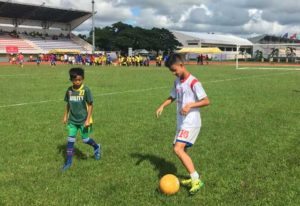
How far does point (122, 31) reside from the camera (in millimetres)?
110750

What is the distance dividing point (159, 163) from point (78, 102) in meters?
1.59

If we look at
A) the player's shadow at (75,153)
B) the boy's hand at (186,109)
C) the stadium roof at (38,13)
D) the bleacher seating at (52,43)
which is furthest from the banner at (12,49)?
the boy's hand at (186,109)

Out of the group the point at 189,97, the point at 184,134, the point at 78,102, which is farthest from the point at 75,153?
the point at 189,97

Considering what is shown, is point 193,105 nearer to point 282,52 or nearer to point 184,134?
point 184,134

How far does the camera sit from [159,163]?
Answer: 22.3 ft

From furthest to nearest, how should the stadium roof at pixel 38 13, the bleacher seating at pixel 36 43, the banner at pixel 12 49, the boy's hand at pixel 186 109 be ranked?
1. the stadium roof at pixel 38 13
2. the bleacher seating at pixel 36 43
3. the banner at pixel 12 49
4. the boy's hand at pixel 186 109

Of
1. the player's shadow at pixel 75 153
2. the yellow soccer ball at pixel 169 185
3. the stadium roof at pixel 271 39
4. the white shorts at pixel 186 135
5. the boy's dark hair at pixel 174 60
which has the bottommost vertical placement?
the player's shadow at pixel 75 153

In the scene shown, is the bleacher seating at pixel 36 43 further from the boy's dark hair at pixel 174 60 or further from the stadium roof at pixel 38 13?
the boy's dark hair at pixel 174 60

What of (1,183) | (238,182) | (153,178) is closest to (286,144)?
(238,182)

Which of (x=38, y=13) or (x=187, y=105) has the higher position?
(x=38, y=13)

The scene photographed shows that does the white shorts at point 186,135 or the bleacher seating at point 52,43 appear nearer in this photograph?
the white shorts at point 186,135

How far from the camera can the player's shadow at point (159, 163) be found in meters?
6.35

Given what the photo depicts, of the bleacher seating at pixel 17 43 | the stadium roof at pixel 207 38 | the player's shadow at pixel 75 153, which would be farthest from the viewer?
the stadium roof at pixel 207 38

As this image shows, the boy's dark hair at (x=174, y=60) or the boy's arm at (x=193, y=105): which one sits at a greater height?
the boy's dark hair at (x=174, y=60)
